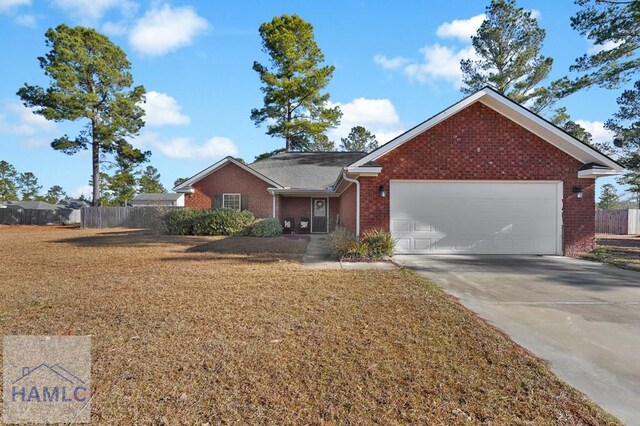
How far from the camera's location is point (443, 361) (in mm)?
3262

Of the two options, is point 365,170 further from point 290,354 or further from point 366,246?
point 290,354

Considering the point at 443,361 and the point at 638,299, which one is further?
the point at 638,299

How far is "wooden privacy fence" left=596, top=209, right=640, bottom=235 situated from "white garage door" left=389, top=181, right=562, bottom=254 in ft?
58.5

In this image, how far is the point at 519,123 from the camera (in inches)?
407

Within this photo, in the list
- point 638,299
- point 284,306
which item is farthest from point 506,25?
point 284,306

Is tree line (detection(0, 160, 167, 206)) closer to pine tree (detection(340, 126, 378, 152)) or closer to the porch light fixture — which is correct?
pine tree (detection(340, 126, 378, 152))

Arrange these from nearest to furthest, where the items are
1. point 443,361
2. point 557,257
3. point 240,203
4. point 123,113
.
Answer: point 443,361 < point 557,257 < point 240,203 < point 123,113

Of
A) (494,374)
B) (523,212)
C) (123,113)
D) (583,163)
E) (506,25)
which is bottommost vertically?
(494,374)

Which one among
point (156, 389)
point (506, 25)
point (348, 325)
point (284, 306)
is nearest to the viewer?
point (156, 389)

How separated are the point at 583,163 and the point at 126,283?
1287 cm

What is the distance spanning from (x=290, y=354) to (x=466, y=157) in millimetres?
9025

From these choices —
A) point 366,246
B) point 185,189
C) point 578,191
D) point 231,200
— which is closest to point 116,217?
point 185,189

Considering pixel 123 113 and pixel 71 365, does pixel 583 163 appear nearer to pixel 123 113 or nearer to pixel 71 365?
pixel 71 365

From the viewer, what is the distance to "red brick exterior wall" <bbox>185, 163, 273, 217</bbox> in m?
19.4
